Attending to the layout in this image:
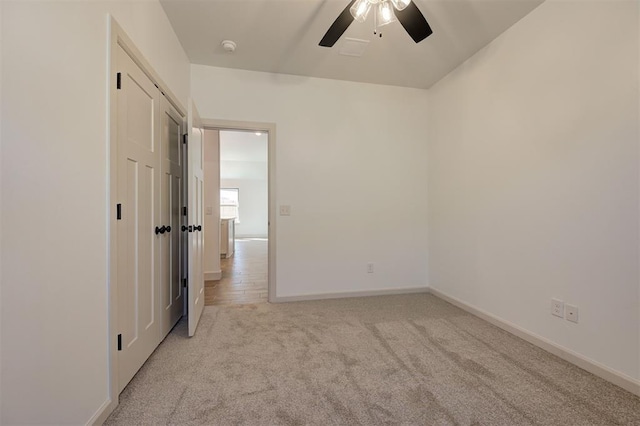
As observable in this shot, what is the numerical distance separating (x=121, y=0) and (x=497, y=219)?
306 centimetres

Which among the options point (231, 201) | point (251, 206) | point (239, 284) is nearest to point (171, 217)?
point (239, 284)

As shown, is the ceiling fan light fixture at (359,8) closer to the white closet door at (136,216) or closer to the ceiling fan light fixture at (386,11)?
the ceiling fan light fixture at (386,11)

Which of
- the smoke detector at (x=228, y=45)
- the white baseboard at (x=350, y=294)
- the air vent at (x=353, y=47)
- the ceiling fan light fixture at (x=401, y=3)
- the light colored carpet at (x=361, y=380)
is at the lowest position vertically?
the light colored carpet at (x=361, y=380)

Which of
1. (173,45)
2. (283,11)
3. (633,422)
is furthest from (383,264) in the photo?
(173,45)

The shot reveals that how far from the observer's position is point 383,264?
345 centimetres

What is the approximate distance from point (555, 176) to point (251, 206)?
31.9ft

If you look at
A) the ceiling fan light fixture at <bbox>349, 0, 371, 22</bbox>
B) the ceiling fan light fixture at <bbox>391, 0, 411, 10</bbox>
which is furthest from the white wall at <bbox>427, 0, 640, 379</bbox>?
the ceiling fan light fixture at <bbox>349, 0, 371, 22</bbox>

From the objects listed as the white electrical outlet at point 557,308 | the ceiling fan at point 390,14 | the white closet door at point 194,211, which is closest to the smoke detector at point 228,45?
the white closet door at point 194,211

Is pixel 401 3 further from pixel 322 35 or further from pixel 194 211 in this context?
pixel 194 211

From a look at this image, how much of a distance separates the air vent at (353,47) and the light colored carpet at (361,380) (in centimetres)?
252

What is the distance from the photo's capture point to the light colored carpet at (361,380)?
1.41m

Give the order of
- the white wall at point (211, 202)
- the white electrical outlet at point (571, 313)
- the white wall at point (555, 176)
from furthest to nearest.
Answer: the white wall at point (211, 202) < the white electrical outlet at point (571, 313) < the white wall at point (555, 176)

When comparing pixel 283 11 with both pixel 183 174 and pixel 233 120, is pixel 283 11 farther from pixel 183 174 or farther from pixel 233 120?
pixel 183 174

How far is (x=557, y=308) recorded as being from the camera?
2.03 meters
